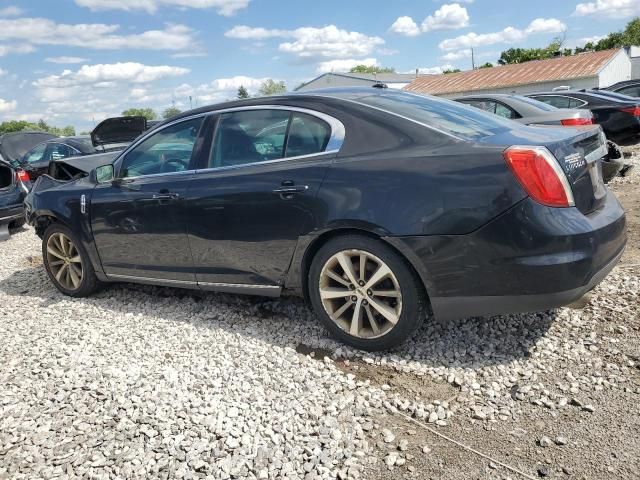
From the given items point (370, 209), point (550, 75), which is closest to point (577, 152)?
point (370, 209)

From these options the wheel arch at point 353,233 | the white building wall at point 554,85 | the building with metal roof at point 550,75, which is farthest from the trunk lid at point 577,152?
the building with metal roof at point 550,75

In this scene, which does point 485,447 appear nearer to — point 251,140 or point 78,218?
point 251,140

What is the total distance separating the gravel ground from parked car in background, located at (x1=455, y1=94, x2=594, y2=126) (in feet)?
12.0

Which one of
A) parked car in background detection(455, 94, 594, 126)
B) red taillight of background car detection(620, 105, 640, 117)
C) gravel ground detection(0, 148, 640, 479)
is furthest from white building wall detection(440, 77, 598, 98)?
gravel ground detection(0, 148, 640, 479)

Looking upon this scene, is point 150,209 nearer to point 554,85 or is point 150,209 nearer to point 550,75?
point 554,85

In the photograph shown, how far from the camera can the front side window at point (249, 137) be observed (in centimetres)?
356

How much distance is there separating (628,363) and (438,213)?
1369 millimetres

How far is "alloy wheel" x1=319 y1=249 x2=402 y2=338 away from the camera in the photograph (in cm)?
314

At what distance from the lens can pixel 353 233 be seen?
3186 millimetres

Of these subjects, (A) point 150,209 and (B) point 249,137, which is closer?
(B) point 249,137

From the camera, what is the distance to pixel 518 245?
108 inches

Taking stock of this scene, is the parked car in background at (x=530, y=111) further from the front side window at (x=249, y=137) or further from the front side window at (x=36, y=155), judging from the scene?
the front side window at (x=36, y=155)

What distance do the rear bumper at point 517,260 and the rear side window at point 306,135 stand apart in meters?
0.83

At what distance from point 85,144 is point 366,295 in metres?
9.67
